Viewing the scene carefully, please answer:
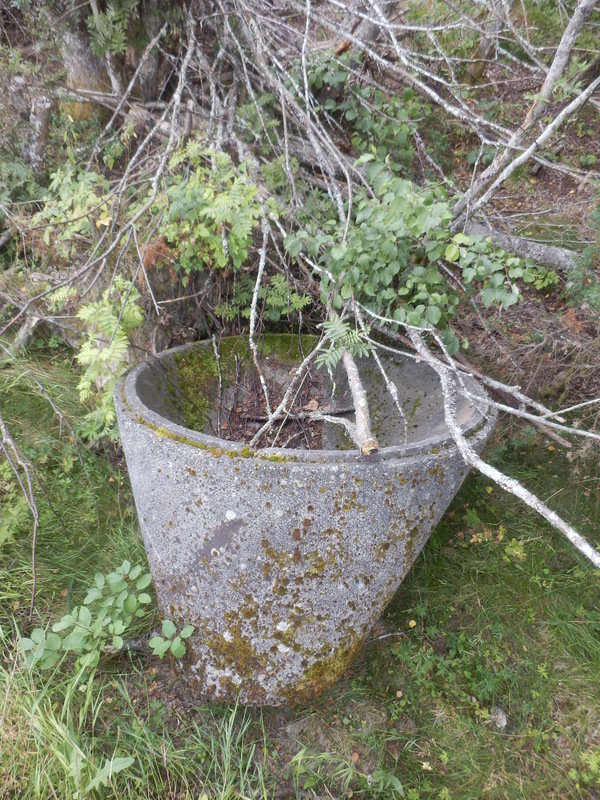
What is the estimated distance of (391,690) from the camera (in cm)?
231

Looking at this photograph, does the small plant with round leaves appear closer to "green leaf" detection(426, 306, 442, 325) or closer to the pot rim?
the pot rim

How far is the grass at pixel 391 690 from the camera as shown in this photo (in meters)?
1.87

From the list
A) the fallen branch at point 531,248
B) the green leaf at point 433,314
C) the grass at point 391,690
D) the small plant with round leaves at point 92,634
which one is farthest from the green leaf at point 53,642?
the fallen branch at point 531,248

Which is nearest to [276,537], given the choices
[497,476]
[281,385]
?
[497,476]

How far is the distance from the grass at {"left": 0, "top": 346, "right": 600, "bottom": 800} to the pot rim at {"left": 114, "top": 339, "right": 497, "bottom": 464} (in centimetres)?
93

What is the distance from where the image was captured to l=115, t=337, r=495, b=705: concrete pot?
5.61 feet

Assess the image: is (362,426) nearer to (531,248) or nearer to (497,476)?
(497,476)

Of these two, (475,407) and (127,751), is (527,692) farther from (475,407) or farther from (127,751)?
(127,751)

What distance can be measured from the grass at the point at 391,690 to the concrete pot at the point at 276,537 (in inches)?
9.2

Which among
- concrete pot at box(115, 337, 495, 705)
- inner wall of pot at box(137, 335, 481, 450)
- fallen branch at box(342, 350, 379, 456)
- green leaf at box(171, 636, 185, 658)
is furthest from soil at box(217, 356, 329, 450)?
green leaf at box(171, 636, 185, 658)

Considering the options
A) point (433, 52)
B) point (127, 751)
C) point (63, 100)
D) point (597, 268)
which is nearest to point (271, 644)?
point (127, 751)

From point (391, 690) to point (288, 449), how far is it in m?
1.36

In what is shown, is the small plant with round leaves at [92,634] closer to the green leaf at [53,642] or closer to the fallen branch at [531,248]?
the green leaf at [53,642]

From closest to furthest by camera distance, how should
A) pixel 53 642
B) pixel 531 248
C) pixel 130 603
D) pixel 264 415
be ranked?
pixel 53 642 → pixel 130 603 → pixel 264 415 → pixel 531 248
